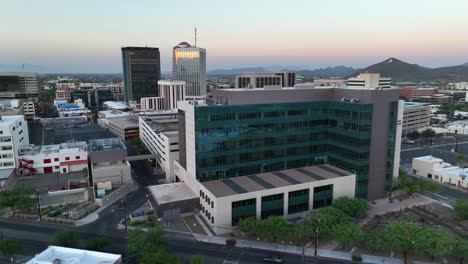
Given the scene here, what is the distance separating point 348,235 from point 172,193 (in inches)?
1562

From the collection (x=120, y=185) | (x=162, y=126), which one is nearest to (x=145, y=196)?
(x=120, y=185)

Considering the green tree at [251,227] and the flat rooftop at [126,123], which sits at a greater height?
the flat rooftop at [126,123]

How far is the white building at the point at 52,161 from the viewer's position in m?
93.9

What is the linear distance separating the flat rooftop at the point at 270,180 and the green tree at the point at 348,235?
55.5 ft

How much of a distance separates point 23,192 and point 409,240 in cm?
7730

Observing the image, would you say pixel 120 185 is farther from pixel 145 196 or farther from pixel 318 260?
pixel 318 260

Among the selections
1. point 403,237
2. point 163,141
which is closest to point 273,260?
point 403,237

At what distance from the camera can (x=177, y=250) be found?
5322 centimetres

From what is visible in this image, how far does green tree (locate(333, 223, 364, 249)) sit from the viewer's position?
4981cm

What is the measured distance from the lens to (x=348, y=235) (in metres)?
49.9

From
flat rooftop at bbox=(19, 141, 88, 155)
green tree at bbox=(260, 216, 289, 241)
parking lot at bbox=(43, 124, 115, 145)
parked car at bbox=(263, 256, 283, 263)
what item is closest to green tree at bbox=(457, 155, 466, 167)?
green tree at bbox=(260, 216, 289, 241)

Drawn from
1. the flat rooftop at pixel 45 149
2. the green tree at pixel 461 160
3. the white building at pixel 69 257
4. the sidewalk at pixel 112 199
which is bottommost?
the sidewalk at pixel 112 199

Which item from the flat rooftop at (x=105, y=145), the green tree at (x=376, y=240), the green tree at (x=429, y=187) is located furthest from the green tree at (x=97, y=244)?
the green tree at (x=429, y=187)

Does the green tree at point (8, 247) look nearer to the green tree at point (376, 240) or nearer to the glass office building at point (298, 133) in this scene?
the glass office building at point (298, 133)
